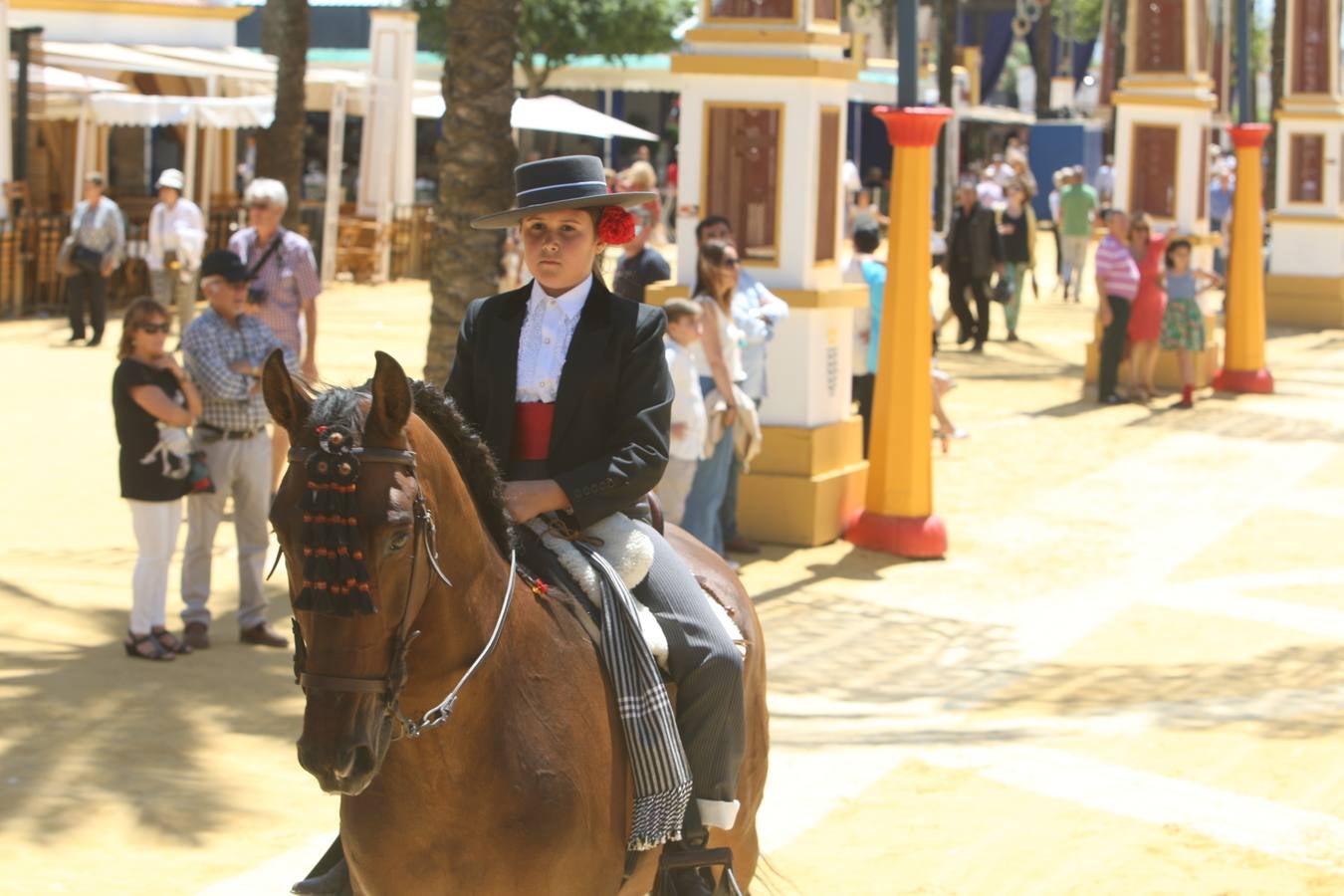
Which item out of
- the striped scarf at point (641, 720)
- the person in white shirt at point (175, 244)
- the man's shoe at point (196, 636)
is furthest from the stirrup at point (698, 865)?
the person in white shirt at point (175, 244)

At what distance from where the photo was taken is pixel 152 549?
356 inches

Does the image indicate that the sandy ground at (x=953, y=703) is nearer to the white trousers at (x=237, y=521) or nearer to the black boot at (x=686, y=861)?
the white trousers at (x=237, y=521)

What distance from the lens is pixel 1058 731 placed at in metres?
8.88

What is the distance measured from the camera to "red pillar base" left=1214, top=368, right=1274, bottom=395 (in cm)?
2127

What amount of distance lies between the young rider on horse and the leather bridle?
0.63 meters

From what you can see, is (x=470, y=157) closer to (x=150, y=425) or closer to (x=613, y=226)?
(x=150, y=425)

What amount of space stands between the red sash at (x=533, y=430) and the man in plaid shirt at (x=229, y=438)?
16.6ft

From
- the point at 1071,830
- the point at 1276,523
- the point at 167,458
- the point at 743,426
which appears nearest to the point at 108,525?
the point at 167,458

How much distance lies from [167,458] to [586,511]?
5.12m

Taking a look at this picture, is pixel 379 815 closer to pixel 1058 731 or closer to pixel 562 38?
pixel 1058 731

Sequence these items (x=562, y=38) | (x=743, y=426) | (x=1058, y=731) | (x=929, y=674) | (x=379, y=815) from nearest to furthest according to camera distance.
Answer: (x=379, y=815) → (x=1058, y=731) → (x=929, y=674) → (x=743, y=426) → (x=562, y=38)

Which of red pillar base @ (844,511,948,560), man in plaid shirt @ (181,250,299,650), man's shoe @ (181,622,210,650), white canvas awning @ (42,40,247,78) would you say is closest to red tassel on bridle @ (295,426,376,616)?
man in plaid shirt @ (181,250,299,650)

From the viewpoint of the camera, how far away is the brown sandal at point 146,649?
9.23m

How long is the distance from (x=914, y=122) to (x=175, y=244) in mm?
11806
